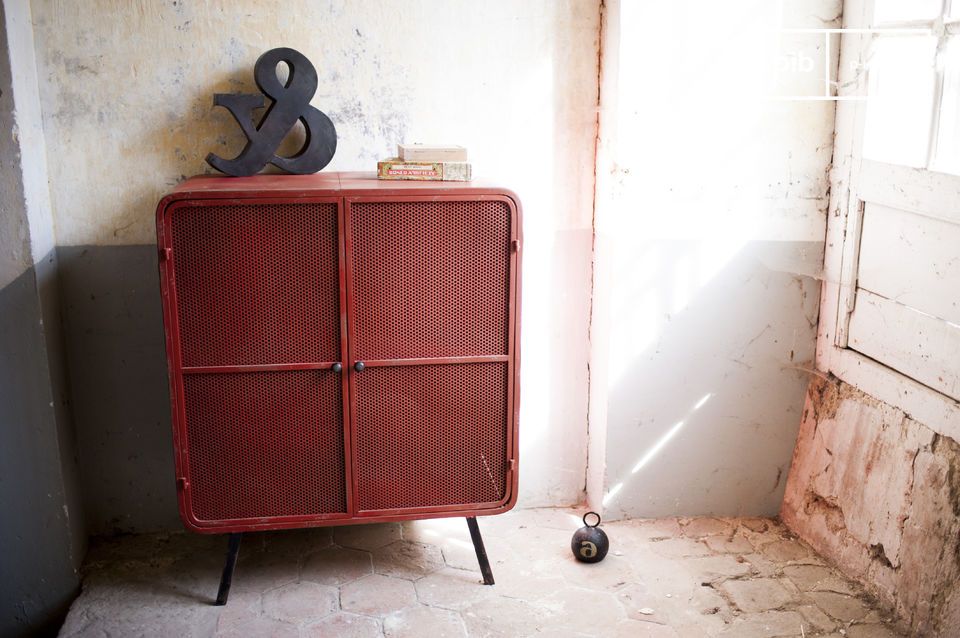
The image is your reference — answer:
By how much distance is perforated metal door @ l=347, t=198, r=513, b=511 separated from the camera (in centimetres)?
299

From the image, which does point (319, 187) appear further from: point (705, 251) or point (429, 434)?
point (705, 251)

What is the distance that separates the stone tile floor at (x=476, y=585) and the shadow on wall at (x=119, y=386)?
0.51 feet

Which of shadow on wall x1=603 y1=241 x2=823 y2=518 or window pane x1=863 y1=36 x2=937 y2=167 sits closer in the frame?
window pane x1=863 y1=36 x2=937 y2=167

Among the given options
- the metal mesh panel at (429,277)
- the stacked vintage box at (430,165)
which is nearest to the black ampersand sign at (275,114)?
the stacked vintage box at (430,165)

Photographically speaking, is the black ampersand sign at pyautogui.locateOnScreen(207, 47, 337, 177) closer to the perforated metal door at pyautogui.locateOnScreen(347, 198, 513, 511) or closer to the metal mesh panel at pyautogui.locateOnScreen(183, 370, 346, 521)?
the perforated metal door at pyautogui.locateOnScreen(347, 198, 513, 511)

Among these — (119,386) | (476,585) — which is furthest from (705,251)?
(119,386)

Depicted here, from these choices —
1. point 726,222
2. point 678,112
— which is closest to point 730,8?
point 678,112

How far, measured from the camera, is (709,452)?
12.3 feet

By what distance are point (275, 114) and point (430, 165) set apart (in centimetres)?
63

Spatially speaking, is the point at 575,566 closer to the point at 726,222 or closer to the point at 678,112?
the point at 726,222

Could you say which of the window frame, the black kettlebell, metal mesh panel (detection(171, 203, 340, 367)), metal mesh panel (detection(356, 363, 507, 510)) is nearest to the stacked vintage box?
metal mesh panel (detection(171, 203, 340, 367))

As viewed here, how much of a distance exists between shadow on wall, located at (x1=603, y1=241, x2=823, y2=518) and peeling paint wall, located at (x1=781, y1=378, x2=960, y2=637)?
15cm

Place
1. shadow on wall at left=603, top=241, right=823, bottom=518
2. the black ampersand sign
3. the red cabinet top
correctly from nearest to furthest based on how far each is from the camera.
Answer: the red cabinet top < the black ampersand sign < shadow on wall at left=603, top=241, right=823, bottom=518

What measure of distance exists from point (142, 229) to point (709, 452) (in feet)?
7.88
